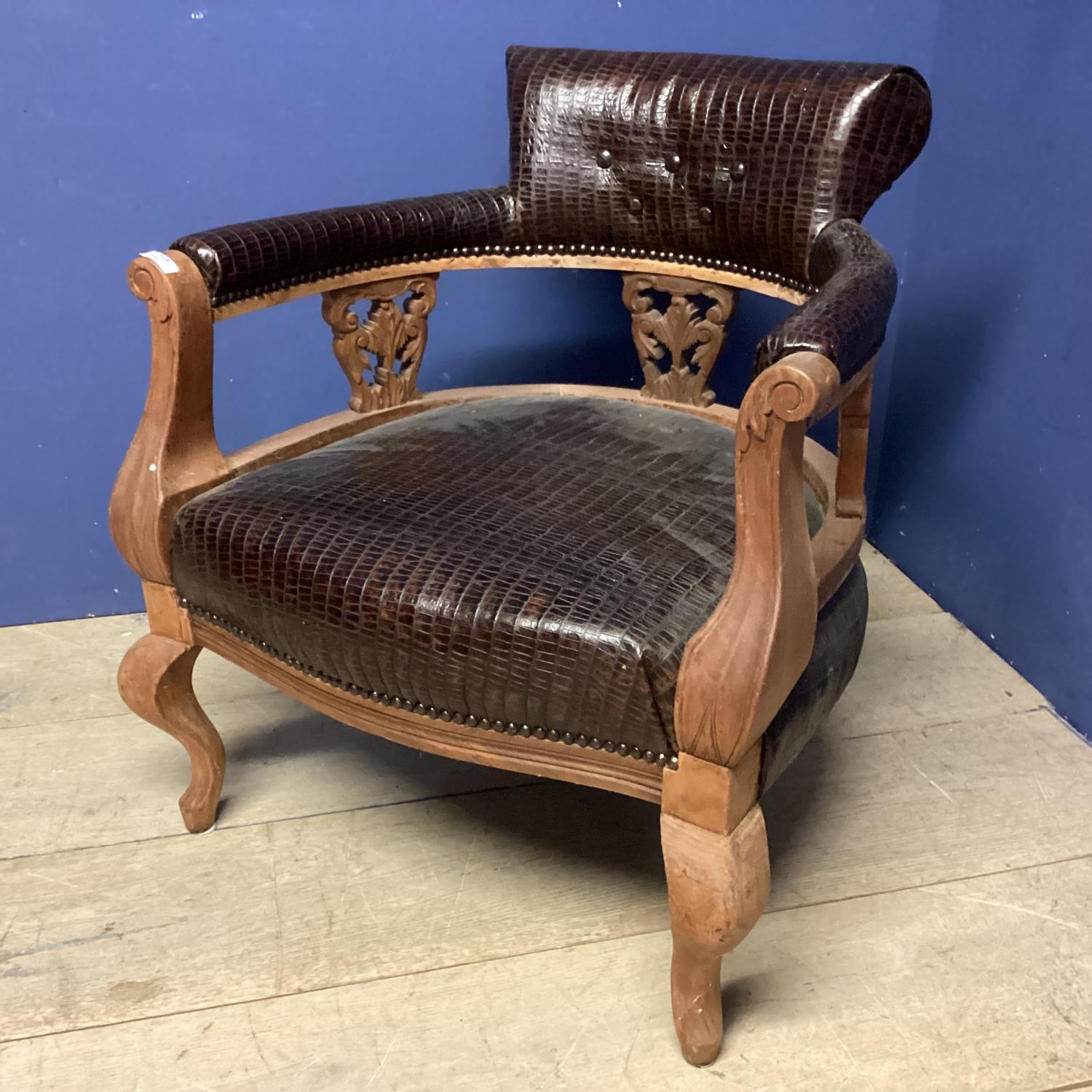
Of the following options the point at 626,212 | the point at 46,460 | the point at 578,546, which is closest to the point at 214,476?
the point at 578,546

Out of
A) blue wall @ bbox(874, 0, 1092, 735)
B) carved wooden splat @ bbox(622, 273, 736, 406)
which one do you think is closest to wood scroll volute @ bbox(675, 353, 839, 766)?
carved wooden splat @ bbox(622, 273, 736, 406)

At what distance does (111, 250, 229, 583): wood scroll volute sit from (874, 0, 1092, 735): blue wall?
1.08 m

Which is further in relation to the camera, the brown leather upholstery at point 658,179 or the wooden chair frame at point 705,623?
the brown leather upholstery at point 658,179

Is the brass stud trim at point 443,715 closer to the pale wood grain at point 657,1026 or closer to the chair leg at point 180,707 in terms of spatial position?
the chair leg at point 180,707

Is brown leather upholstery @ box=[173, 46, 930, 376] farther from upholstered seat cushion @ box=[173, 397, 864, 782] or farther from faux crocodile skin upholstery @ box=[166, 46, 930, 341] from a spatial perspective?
upholstered seat cushion @ box=[173, 397, 864, 782]

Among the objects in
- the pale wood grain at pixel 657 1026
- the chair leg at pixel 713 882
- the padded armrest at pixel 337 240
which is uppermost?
the padded armrest at pixel 337 240

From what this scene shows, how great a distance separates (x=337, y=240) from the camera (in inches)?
47.7

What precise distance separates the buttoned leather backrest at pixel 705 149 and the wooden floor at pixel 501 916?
659 millimetres

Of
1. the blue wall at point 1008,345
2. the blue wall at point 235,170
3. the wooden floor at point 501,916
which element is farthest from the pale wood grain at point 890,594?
the blue wall at point 235,170

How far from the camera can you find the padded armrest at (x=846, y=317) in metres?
0.79

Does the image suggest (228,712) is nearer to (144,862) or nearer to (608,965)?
(144,862)

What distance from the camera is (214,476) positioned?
1144mm

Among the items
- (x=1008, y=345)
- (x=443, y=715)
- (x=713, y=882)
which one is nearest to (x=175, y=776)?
(x=443, y=715)

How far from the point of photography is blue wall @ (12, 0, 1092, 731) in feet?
4.88
